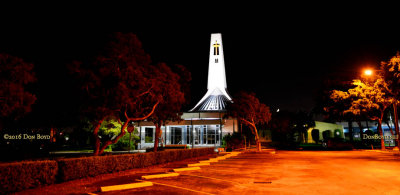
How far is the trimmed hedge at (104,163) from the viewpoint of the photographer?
29.1ft

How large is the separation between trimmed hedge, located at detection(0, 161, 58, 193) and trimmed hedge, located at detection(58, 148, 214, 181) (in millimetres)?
410

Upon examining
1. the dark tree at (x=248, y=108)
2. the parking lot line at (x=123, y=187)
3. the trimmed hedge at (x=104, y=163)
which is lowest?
the parking lot line at (x=123, y=187)

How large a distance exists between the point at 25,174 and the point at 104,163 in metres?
3.26

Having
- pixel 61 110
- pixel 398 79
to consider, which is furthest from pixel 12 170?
pixel 398 79

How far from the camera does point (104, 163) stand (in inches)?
414

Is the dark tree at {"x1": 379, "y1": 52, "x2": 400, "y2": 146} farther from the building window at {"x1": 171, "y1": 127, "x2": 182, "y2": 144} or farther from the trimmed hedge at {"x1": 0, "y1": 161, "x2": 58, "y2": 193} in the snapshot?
the building window at {"x1": 171, "y1": 127, "x2": 182, "y2": 144}

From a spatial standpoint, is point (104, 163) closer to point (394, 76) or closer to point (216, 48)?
point (394, 76)

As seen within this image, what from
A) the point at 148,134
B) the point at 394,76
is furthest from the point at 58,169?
the point at 148,134

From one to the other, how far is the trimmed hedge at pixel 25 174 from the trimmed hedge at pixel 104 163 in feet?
1.34

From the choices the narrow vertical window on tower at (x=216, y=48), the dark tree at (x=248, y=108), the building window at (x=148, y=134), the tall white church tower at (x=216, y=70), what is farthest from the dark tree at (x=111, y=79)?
the narrow vertical window on tower at (x=216, y=48)

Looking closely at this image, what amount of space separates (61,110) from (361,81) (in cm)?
2600

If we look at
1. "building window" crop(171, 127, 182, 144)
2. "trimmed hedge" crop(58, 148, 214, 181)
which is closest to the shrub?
"building window" crop(171, 127, 182, 144)

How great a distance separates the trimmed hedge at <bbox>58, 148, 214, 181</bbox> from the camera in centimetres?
886

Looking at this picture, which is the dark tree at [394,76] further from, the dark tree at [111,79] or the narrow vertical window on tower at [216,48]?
the narrow vertical window on tower at [216,48]
